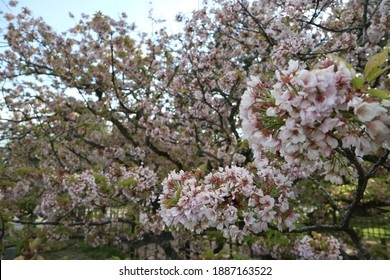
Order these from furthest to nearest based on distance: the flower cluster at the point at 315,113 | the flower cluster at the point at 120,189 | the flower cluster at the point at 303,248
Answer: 1. the flower cluster at the point at 120,189
2. the flower cluster at the point at 303,248
3. the flower cluster at the point at 315,113

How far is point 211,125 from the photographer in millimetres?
6516

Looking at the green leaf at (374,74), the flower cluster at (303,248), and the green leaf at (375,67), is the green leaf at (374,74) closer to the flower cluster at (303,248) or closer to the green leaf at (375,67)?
the green leaf at (375,67)

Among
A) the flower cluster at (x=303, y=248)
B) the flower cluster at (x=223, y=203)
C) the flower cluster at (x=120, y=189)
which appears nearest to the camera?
the flower cluster at (x=223, y=203)

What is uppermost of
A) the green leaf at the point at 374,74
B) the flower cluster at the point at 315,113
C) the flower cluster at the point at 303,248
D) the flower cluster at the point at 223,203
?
the green leaf at the point at 374,74

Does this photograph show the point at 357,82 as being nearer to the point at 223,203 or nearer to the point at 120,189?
the point at 223,203

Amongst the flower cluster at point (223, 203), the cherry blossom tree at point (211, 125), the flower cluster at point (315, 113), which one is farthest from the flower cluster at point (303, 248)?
the flower cluster at point (315, 113)

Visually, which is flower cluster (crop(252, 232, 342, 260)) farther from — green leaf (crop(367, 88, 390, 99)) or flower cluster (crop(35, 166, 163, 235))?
green leaf (crop(367, 88, 390, 99))

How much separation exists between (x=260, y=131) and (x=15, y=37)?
24.0ft

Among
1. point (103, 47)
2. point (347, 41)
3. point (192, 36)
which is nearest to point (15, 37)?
point (103, 47)

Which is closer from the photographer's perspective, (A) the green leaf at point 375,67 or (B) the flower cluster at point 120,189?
(A) the green leaf at point 375,67

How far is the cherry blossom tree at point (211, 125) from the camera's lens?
1.22m

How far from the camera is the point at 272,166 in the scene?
201cm

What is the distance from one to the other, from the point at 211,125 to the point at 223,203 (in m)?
4.84

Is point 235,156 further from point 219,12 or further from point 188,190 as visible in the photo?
point 188,190
